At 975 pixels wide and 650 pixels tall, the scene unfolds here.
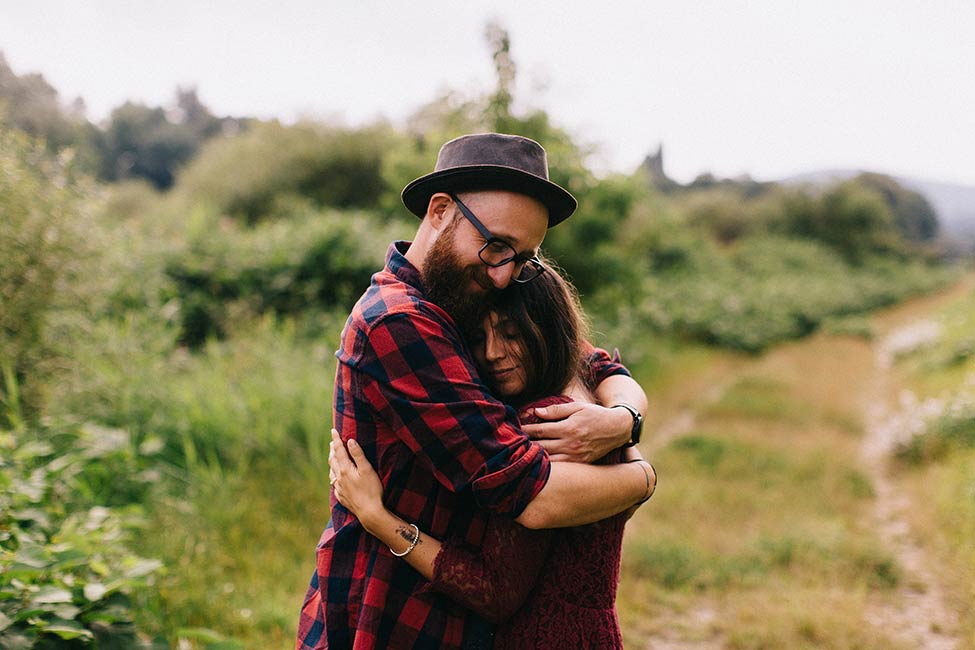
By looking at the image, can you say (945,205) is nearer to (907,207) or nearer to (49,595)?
(907,207)

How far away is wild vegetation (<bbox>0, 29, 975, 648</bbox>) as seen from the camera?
326 cm

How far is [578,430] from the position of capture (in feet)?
5.49

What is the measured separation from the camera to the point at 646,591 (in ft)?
15.3

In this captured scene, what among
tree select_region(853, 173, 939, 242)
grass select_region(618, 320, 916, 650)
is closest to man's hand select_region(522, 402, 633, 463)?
grass select_region(618, 320, 916, 650)

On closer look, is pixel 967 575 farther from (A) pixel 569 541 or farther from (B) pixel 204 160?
(B) pixel 204 160

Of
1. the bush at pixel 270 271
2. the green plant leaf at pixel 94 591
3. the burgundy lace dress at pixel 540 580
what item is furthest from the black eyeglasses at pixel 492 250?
the bush at pixel 270 271

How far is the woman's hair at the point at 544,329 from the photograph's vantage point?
181 centimetres

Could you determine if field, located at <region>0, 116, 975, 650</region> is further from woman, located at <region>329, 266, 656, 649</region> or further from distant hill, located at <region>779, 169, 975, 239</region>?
distant hill, located at <region>779, 169, 975, 239</region>

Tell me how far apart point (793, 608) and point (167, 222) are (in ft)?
37.7

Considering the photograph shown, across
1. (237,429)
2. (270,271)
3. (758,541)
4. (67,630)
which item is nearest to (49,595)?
(67,630)

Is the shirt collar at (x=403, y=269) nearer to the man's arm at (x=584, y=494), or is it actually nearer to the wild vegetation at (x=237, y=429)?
the man's arm at (x=584, y=494)

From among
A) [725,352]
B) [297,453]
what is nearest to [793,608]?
[297,453]

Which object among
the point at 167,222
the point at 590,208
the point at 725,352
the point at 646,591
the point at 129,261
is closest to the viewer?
the point at 646,591

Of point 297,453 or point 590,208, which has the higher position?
point 590,208
